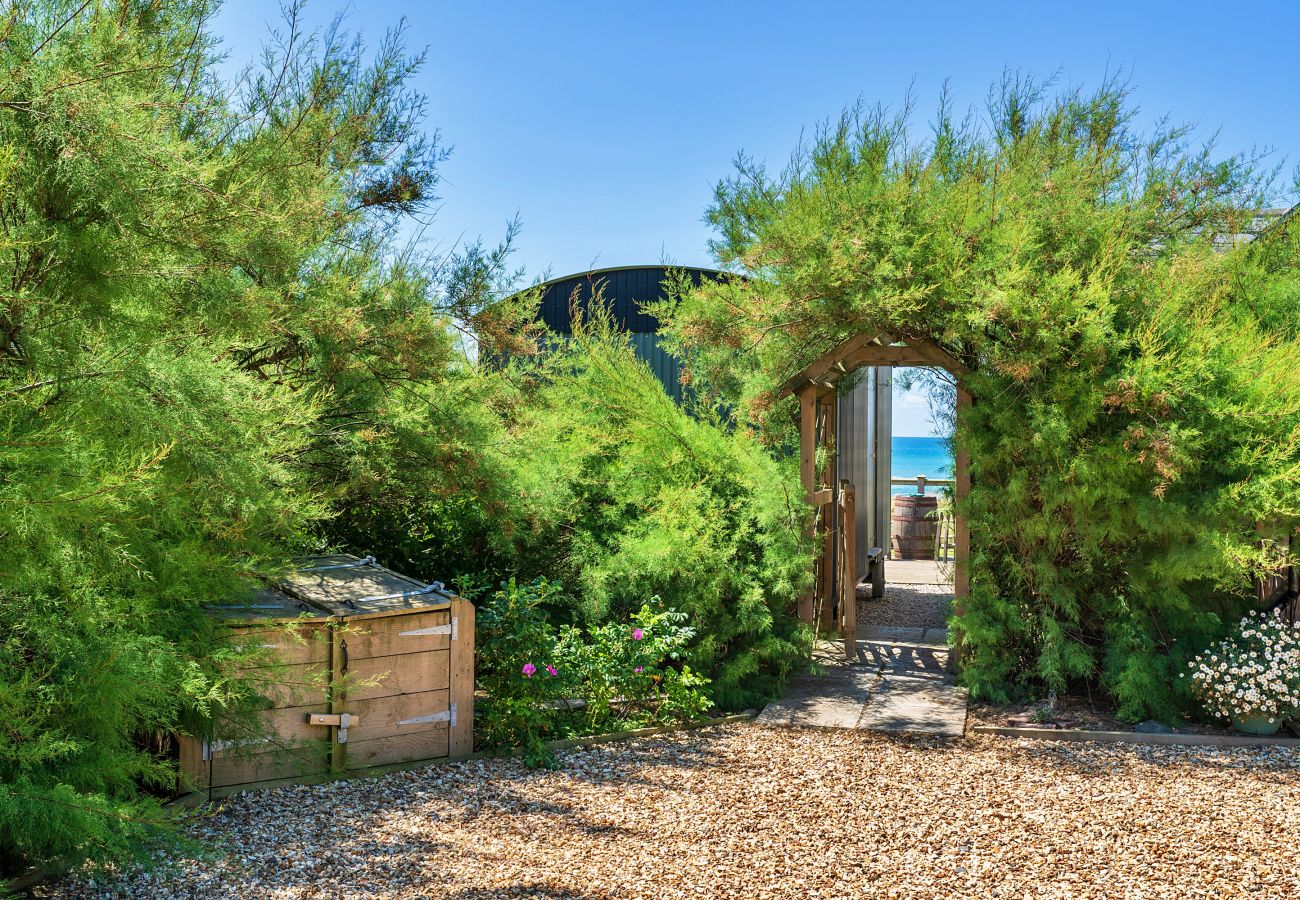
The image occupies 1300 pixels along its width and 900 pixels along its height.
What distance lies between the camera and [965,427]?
18.1 feet

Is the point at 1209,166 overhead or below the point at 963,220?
overhead

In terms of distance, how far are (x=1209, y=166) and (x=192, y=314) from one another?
686cm

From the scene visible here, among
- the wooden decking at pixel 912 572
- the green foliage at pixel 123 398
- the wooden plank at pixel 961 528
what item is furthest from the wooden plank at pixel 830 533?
the green foliage at pixel 123 398

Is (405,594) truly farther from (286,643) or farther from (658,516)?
(658,516)

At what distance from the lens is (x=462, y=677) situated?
4.29 metres

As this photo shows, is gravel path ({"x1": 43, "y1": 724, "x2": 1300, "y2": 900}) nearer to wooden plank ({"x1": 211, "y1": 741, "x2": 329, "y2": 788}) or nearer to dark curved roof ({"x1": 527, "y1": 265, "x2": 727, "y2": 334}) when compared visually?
wooden plank ({"x1": 211, "y1": 741, "x2": 329, "y2": 788})

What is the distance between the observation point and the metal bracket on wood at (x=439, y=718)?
4160 millimetres

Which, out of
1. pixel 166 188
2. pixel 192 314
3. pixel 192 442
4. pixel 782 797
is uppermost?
pixel 166 188

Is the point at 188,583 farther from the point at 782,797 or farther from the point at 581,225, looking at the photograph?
the point at 581,225

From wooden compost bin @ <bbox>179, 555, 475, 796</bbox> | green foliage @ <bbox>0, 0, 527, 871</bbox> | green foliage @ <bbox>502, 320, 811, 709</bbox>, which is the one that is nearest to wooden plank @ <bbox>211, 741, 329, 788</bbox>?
wooden compost bin @ <bbox>179, 555, 475, 796</bbox>

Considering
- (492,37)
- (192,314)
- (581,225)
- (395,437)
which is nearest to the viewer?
(192,314)

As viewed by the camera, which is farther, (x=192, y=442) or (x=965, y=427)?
(x=965, y=427)

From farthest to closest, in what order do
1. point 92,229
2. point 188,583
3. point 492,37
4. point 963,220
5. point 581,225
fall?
1. point 581,225
2. point 492,37
3. point 963,220
4. point 188,583
5. point 92,229

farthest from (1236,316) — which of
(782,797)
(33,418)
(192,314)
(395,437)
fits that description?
(33,418)
